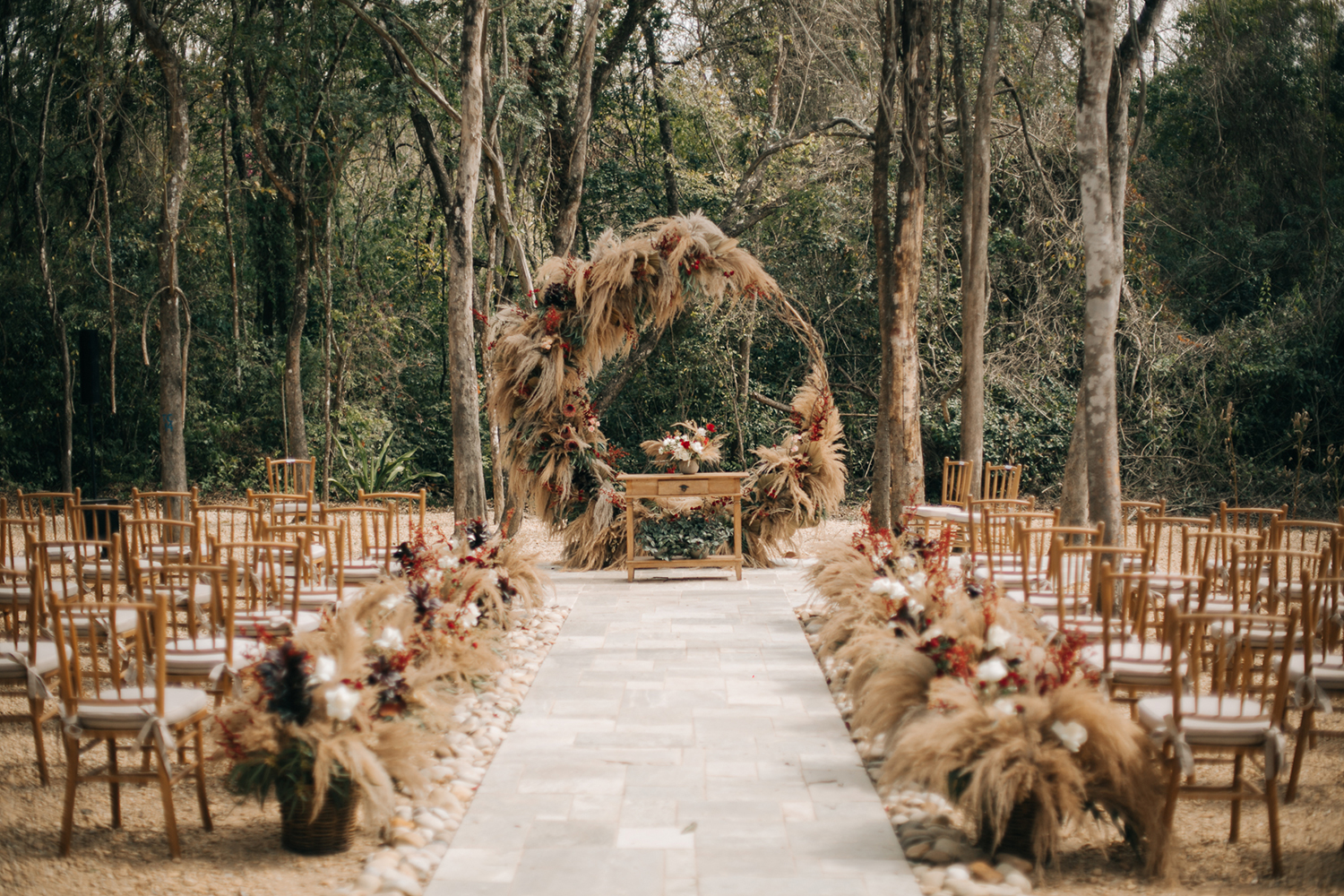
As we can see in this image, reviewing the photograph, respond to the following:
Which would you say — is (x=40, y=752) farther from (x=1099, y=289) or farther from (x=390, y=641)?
(x=1099, y=289)

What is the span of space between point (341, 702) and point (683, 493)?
5252mm

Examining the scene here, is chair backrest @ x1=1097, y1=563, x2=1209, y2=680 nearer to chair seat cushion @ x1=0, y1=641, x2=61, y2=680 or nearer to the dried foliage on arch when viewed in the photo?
chair seat cushion @ x1=0, y1=641, x2=61, y2=680

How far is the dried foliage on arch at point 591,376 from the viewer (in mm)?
8594

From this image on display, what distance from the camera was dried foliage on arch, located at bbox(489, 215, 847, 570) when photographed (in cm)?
859

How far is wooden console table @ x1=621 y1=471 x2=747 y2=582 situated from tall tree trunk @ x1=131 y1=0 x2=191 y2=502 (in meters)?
4.31

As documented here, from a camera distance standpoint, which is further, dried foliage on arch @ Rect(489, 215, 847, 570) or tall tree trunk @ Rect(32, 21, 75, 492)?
tall tree trunk @ Rect(32, 21, 75, 492)

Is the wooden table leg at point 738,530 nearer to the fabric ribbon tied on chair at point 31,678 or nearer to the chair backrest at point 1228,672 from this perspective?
the chair backrest at point 1228,672

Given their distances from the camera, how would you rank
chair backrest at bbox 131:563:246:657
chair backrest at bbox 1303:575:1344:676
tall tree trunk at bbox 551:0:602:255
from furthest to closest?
tall tree trunk at bbox 551:0:602:255, chair backrest at bbox 131:563:246:657, chair backrest at bbox 1303:575:1344:676

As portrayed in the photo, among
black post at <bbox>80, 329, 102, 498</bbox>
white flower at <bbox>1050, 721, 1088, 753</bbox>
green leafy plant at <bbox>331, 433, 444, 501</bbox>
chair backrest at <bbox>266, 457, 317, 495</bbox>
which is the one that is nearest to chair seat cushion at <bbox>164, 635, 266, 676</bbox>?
chair backrest at <bbox>266, 457, 317, 495</bbox>

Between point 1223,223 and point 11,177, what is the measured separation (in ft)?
52.1

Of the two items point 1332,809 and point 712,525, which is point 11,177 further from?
point 1332,809

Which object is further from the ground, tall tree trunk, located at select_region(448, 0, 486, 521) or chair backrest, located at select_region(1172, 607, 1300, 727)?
tall tree trunk, located at select_region(448, 0, 486, 521)

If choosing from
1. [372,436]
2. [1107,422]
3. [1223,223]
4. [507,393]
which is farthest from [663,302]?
[1223,223]

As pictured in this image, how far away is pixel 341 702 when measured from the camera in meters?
3.26
